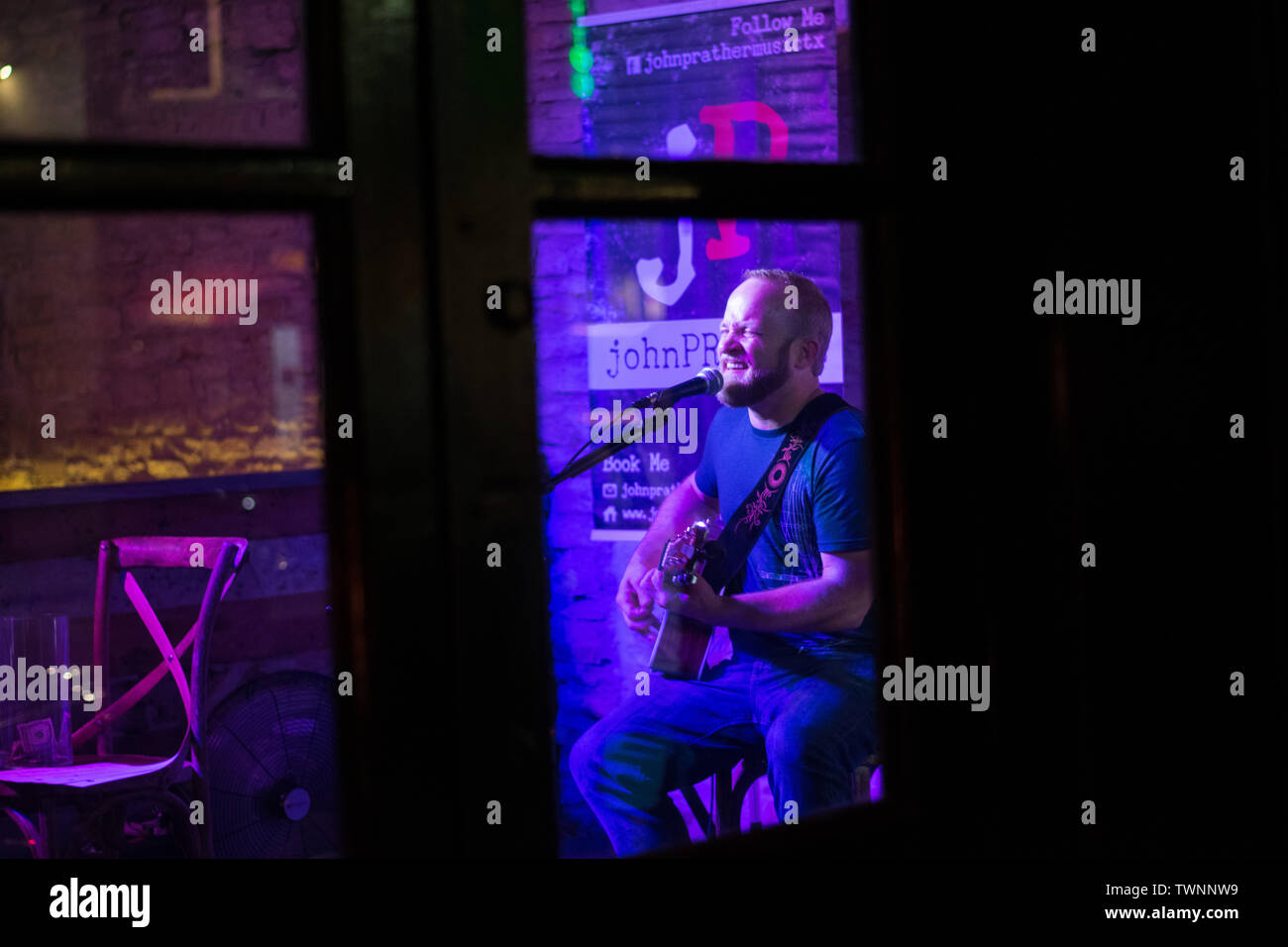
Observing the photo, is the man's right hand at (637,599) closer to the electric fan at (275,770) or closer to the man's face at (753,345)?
the man's face at (753,345)

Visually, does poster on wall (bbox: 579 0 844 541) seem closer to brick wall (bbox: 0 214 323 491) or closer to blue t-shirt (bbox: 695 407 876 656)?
blue t-shirt (bbox: 695 407 876 656)

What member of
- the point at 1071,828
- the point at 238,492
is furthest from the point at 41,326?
the point at 1071,828

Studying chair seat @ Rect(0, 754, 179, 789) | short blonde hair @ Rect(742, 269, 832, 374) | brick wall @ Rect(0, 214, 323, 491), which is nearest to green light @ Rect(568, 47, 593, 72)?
short blonde hair @ Rect(742, 269, 832, 374)

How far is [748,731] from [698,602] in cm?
19

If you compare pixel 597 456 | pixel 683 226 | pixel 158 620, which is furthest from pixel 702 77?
pixel 158 620

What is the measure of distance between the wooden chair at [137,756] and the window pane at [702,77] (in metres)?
0.73

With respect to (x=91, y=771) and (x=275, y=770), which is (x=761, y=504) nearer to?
(x=275, y=770)

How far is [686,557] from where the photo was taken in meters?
1.57

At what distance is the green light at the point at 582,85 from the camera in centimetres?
152

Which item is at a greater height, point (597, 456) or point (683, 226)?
point (683, 226)

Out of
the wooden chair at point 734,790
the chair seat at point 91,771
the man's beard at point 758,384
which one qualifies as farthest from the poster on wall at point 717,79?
the chair seat at point 91,771

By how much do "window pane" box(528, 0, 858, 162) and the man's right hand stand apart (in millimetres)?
564
